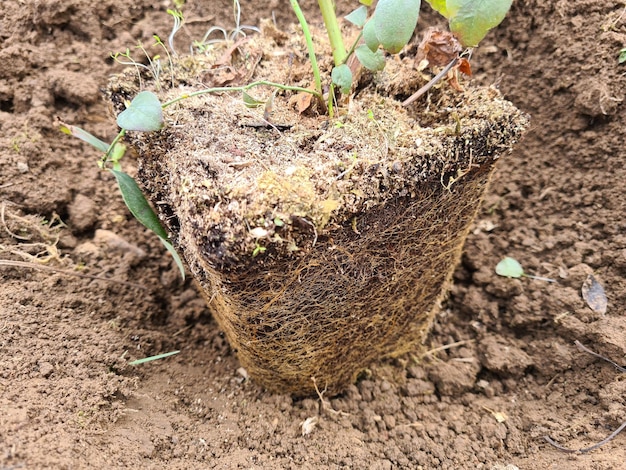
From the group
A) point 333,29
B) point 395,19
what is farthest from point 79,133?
point 395,19

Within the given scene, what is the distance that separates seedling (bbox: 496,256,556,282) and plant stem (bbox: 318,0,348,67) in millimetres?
726

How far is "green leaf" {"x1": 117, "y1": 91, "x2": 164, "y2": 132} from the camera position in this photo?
0.85 meters

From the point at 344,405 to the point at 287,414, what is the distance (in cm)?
15

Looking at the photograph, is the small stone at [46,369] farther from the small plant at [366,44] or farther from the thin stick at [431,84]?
the thin stick at [431,84]

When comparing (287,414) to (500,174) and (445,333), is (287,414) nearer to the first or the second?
(445,333)

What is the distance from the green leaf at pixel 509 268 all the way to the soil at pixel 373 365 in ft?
0.08

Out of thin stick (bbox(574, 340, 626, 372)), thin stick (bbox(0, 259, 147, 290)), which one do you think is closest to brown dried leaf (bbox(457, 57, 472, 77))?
thin stick (bbox(574, 340, 626, 372))

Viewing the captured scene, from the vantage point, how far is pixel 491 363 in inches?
47.8

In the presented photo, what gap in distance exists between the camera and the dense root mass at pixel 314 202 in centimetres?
76

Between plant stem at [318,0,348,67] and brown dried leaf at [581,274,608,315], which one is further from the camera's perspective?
brown dried leaf at [581,274,608,315]

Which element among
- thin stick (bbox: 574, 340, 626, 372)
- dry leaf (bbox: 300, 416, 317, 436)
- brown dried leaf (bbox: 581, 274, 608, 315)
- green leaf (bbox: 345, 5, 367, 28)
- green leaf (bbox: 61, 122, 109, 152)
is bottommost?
dry leaf (bbox: 300, 416, 317, 436)

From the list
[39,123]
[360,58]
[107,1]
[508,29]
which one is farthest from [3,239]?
[508,29]

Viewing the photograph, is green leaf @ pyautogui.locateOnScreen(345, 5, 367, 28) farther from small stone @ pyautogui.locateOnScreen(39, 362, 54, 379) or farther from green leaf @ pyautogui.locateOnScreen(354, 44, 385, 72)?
small stone @ pyautogui.locateOnScreen(39, 362, 54, 379)

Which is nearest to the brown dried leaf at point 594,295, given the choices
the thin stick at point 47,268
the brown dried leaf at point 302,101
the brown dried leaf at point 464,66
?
the brown dried leaf at point 464,66
